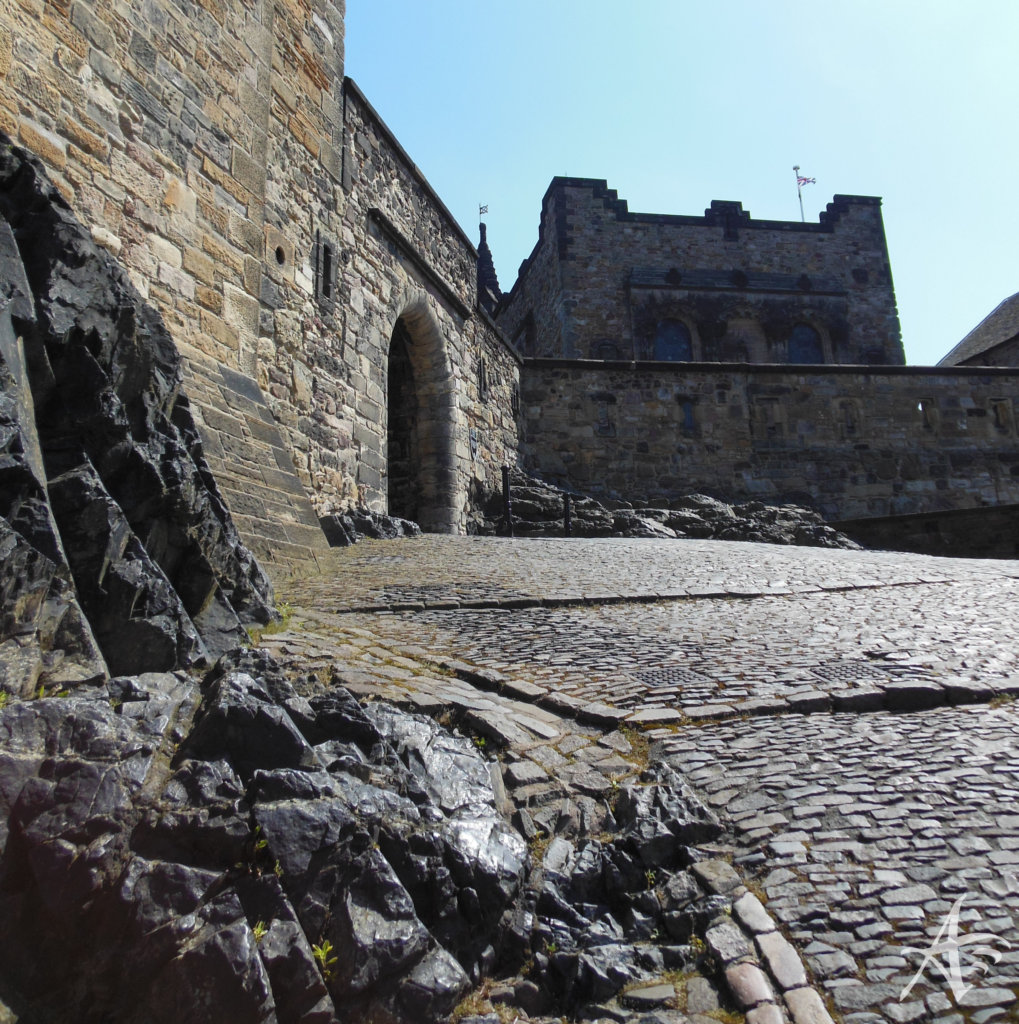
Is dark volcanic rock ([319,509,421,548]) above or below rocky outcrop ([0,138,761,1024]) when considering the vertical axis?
above

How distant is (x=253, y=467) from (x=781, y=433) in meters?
12.3

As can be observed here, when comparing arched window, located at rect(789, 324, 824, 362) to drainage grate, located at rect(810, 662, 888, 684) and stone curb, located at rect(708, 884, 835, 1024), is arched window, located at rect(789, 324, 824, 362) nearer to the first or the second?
drainage grate, located at rect(810, 662, 888, 684)

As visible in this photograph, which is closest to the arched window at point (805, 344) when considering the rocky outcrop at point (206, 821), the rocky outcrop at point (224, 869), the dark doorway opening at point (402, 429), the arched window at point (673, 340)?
the arched window at point (673, 340)

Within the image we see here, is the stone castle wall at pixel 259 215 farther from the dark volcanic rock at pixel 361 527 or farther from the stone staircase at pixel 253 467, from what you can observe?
the dark volcanic rock at pixel 361 527

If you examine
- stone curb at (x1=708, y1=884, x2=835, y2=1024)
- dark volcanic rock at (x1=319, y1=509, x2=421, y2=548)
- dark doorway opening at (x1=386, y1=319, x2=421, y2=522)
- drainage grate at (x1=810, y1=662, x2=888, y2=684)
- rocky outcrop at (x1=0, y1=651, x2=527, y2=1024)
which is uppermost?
dark doorway opening at (x1=386, y1=319, x2=421, y2=522)

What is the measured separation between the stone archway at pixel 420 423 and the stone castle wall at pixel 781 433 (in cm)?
321

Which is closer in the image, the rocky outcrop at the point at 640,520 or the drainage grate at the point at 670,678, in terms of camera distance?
the drainage grate at the point at 670,678

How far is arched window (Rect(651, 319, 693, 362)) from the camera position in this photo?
2634cm

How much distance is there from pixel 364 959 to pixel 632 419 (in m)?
14.4

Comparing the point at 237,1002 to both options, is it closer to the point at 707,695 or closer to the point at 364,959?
the point at 364,959

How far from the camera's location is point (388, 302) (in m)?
10.6

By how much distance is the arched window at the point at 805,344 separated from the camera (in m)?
27.2

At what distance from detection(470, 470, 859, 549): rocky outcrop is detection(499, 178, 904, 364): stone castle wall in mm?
12890

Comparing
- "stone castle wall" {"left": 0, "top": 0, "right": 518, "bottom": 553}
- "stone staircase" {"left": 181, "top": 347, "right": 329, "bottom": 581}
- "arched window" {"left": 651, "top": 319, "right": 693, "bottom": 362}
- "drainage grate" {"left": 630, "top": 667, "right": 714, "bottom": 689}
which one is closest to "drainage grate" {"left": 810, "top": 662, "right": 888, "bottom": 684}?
"drainage grate" {"left": 630, "top": 667, "right": 714, "bottom": 689}
